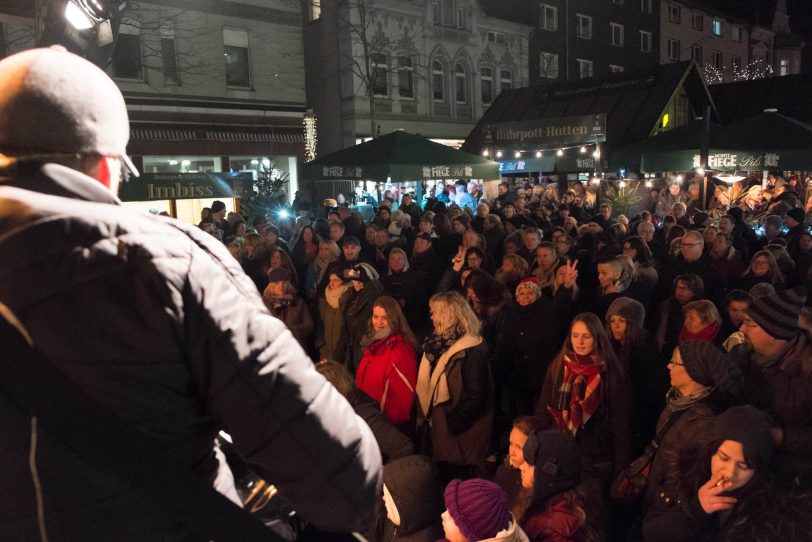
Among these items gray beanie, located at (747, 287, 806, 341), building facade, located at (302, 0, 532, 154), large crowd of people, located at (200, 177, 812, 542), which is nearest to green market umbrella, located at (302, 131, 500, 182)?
large crowd of people, located at (200, 177, 812, 542)

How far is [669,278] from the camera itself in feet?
22.9

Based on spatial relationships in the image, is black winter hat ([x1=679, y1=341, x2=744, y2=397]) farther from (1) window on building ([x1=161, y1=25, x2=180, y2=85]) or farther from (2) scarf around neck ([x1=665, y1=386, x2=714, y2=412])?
(1) window on building ([x1=161, y1=25, x2=180, y2=85])

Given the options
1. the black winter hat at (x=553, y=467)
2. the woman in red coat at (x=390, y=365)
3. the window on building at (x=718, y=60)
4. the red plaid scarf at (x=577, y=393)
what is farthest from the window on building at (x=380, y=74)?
the window on building at (x=718, y=60)

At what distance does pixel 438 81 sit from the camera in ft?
97.9

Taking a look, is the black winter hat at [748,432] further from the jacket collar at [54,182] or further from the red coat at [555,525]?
the jacket collar at [54,182]

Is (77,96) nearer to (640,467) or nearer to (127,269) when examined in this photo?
(127,269)

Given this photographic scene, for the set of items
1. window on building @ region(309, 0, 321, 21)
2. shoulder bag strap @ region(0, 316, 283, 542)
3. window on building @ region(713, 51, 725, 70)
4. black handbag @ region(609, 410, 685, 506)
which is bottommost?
black handbag @ region(609, 410, 685, 506)

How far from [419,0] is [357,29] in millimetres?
3873

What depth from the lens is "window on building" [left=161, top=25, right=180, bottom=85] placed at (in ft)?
69.6

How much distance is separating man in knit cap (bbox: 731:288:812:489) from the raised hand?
0.59 m

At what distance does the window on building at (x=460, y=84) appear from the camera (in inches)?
1195

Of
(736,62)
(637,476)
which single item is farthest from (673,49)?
(637,476)

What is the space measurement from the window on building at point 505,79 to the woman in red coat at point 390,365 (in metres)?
29.4

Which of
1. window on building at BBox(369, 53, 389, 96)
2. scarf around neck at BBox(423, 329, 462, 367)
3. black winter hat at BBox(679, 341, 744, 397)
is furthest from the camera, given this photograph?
window on building at BBox(369, 53, 389, 96)
